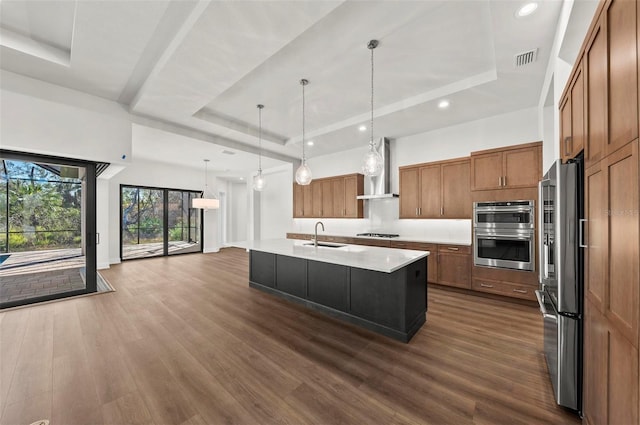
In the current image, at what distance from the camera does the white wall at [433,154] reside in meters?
4.13

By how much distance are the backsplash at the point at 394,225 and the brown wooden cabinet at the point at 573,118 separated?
287 centimetres

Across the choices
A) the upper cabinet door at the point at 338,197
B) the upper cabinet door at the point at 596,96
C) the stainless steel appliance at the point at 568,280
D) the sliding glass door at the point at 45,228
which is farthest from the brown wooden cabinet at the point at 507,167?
the sliding glass door at the point at 45,228

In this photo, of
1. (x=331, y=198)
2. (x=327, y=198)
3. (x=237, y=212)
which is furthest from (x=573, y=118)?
(x=237, y=212)

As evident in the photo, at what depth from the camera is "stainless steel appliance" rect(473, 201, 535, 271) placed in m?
3.61

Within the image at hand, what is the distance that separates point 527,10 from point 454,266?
11.3ft

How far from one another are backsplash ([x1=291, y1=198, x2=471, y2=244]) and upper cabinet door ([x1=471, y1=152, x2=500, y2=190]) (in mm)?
898

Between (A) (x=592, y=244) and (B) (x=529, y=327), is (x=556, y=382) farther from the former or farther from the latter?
(B) (x=529, y=327)

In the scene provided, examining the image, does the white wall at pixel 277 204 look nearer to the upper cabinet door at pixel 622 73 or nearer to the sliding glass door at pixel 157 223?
the sliding glass door at pixel 157 223

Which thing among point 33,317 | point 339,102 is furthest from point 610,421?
point 33,317

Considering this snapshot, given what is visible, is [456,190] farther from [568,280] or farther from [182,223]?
[182,223]

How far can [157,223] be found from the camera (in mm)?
7629

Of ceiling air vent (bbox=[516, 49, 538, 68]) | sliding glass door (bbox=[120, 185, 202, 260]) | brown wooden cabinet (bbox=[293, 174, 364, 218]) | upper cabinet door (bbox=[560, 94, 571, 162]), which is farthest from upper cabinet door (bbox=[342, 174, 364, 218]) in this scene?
sliding glass door (bbox=[120, 185, 202, 260])

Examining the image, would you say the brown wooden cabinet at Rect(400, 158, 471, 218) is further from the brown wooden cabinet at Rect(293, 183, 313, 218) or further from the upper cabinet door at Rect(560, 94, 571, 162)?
the brown wooden cabinet at Rect(293, 183, 313, 218)

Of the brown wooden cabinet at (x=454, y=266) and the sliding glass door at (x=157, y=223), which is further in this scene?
the sliding glass door at (x=157, y=223)
